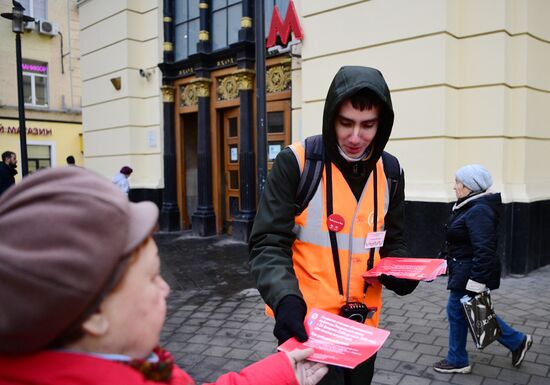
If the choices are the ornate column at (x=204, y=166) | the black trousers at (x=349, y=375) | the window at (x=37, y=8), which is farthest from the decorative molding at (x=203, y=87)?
the window at (x=37, y=8)

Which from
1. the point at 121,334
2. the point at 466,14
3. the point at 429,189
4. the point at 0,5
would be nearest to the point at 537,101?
the point at 466,14

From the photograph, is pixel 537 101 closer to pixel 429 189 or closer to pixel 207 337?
pixel 429 189

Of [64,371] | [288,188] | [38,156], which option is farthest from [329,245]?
[38,156]

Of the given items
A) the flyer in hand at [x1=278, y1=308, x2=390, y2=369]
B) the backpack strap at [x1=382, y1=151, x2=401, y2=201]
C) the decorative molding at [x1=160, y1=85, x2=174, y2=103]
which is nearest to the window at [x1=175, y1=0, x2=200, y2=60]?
the decorative molding at [x1=160, y1=85, x2=174, y2=103]

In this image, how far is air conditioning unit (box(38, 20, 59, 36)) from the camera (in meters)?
21.2

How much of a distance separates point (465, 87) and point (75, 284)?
6.39 m

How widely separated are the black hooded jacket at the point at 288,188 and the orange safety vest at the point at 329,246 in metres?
0.04

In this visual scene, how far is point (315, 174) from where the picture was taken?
1.98 metres

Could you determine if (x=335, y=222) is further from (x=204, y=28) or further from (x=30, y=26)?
(x=30, y=26)

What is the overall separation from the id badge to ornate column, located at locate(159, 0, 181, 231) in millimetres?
9236

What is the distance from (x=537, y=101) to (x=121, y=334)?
6.93m

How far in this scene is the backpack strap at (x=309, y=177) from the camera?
1.97m

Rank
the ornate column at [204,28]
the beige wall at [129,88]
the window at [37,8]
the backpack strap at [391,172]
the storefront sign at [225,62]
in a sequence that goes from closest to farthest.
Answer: the backpack strap at [391,172] → the storefront sign at [225,62] → the ornate column at [204,28] → the beige wall at [129,88] → the window at [37,8]

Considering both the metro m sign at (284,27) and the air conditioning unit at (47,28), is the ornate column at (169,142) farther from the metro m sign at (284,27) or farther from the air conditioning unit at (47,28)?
the air conditioning unit at (47,28)
